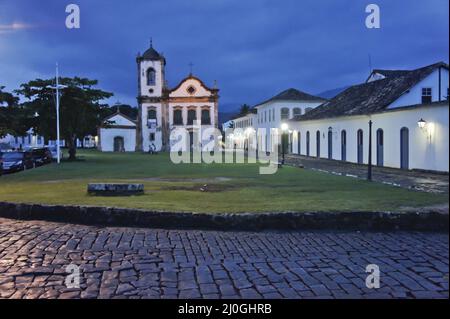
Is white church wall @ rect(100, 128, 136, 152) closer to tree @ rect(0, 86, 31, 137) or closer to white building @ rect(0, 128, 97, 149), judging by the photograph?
white building @ rect(0, 128, 97, 149)

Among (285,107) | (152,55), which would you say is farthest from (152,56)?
(285,107)

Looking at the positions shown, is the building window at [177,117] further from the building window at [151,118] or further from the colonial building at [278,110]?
the colonial building at [278,110]

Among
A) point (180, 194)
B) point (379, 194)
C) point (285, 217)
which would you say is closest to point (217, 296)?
point (285, 217)

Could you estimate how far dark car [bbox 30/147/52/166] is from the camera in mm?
27375

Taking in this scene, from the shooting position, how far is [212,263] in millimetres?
5004

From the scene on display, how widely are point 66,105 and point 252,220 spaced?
2682 cm

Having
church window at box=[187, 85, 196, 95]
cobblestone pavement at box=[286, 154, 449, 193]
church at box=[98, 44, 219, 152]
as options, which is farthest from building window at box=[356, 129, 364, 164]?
church window at box=[187, 85, 196, 95]

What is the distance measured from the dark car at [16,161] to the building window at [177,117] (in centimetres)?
2976

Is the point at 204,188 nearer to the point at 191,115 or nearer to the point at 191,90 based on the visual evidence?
the point at 191,115

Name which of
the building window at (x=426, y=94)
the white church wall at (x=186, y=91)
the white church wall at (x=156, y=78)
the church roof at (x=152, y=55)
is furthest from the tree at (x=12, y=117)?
the white church wall at (x=186, y=91)
